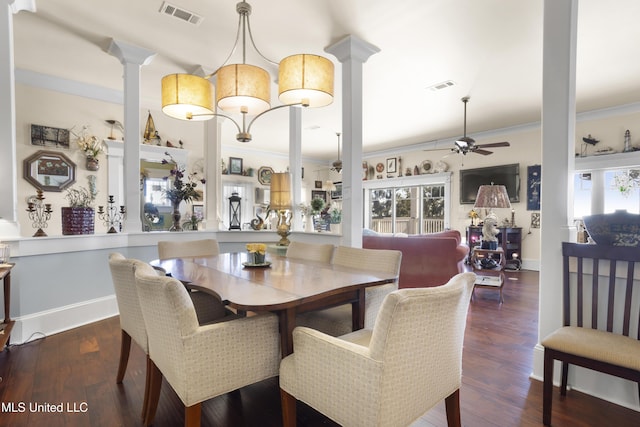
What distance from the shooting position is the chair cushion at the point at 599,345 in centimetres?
152

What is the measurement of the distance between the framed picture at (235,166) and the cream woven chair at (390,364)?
288 inches

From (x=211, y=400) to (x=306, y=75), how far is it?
2.06m

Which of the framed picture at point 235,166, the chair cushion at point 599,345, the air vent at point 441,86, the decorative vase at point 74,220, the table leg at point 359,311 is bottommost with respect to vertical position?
the chair cushion at point 599,345

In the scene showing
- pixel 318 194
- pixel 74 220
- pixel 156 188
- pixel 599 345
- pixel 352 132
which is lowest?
pixel 599 345

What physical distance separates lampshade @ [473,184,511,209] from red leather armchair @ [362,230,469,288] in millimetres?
588

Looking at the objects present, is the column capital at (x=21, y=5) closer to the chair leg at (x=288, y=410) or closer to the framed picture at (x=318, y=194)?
the chair leg at (x=288, y=410)

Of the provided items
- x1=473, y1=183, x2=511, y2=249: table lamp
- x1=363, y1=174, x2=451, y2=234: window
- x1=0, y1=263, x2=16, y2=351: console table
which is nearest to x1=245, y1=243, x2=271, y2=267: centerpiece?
→ x1=0, y1=263, x2=16, y2=351: console table

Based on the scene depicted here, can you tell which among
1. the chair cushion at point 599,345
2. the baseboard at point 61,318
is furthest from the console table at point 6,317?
the chair cushion at point 599,345

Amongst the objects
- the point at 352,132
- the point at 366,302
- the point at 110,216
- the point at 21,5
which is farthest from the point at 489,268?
the point at 21,5

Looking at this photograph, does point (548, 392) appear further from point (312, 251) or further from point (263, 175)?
point (263, 175)

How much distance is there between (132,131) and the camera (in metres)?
3.52

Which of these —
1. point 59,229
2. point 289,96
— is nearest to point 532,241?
point 289,96

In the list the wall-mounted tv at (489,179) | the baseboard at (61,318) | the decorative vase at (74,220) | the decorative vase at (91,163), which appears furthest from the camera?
the wall-mounted tv at (489,179)

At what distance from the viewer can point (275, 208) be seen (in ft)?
11.8
